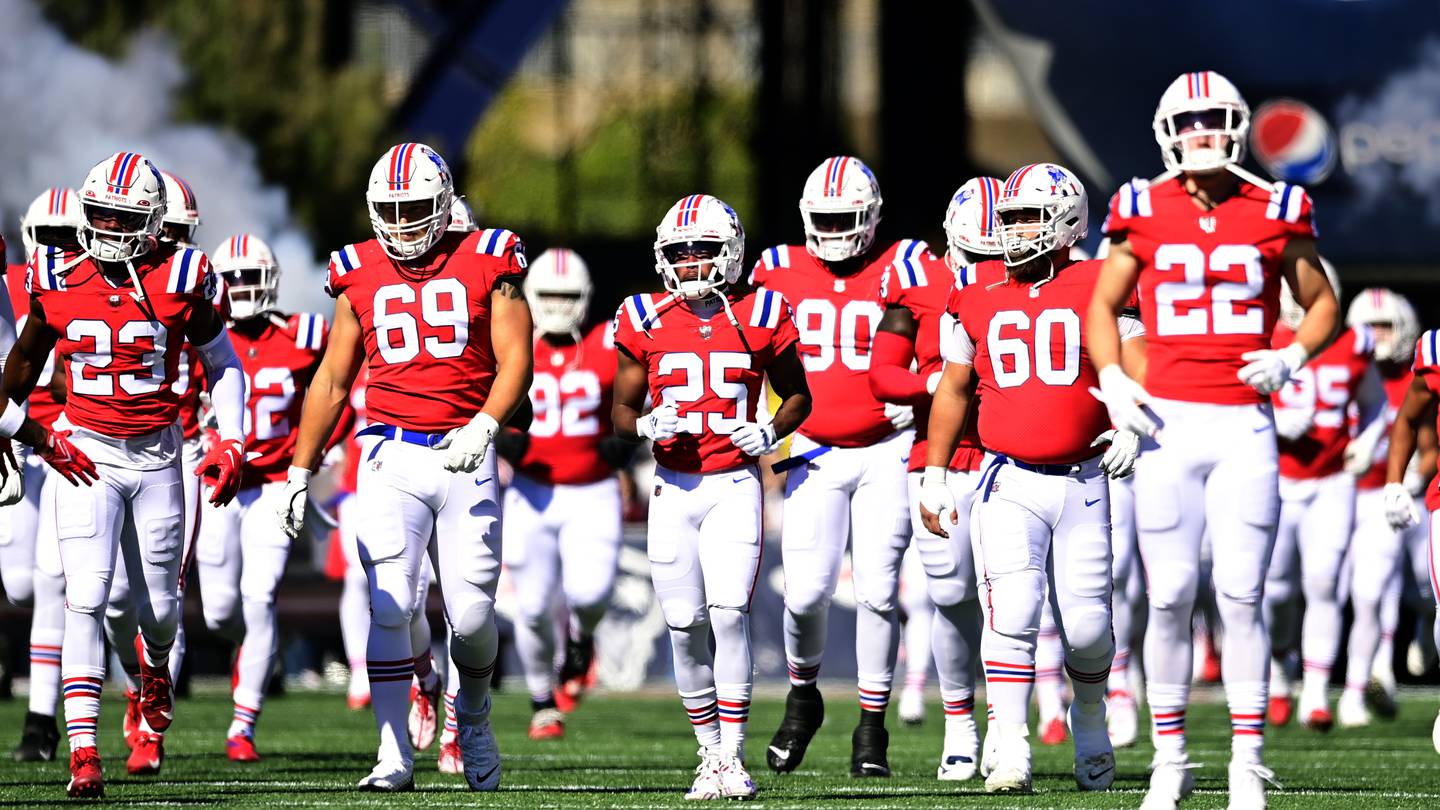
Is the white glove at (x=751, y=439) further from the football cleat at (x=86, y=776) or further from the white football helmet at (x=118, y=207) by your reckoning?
the football cleat at (x=86, y=776)

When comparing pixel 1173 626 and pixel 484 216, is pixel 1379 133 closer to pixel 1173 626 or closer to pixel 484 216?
pixel 484 216

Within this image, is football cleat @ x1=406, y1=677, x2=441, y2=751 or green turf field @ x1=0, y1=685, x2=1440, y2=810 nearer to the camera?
green turf field @ x1=0, y1=685, x2=1440, y2=810

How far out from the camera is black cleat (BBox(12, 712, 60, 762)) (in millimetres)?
9422

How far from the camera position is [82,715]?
26.3ft

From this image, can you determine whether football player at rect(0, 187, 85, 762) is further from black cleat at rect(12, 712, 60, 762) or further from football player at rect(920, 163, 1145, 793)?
football player at rect(920, 163, 1145, 793)

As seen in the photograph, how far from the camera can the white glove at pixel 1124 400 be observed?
6656 mm

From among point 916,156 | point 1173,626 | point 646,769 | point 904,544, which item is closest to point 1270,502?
point 1173,626

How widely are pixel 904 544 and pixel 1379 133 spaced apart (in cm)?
949

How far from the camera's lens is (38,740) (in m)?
9.43

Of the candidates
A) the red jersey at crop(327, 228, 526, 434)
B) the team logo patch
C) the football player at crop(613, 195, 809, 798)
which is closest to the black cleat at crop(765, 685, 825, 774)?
the football player at crop(613, 195, 809, 798)

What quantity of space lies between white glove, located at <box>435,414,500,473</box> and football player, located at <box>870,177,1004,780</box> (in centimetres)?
162

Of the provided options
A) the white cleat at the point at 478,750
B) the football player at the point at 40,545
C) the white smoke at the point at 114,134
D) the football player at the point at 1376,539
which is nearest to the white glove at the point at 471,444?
the white cleat at the point at 478,750

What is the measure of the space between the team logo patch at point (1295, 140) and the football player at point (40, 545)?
9.47m

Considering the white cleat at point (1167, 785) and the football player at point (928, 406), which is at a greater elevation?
the football player at point (928, 406)
